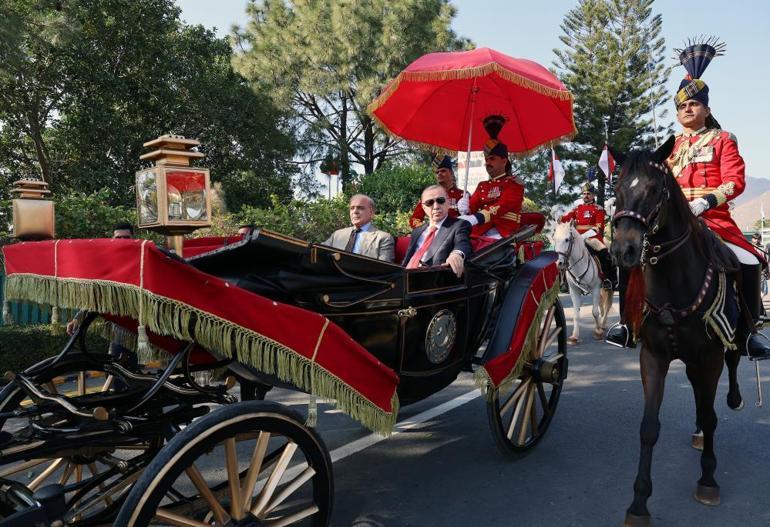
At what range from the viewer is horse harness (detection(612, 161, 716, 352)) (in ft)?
9.96

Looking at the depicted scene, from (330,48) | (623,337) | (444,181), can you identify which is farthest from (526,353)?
(330,48)

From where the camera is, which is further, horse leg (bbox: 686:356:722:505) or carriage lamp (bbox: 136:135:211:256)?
horse leg (bbox: 686:356:722:505)

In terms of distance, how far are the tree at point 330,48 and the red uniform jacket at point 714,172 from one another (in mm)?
18700

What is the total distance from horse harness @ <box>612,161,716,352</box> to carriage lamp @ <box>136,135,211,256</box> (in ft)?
7.18

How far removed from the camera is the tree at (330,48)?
76.2 feet

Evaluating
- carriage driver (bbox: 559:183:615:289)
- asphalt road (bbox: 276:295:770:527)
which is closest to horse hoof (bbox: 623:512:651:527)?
asphalt road (bbox: 276:295:770:527)

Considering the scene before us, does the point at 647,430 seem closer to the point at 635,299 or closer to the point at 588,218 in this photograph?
the point at 635,299

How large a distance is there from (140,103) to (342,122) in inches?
453

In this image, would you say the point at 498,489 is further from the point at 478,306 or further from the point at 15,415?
the point at 15,415

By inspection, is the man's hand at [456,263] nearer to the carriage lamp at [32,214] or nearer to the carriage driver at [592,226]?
the carriage lamp at [32,214]

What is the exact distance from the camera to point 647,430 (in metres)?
3.20

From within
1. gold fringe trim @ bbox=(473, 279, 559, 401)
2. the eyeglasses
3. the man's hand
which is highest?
the eyeglasses

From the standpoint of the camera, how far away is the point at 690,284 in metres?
3.29

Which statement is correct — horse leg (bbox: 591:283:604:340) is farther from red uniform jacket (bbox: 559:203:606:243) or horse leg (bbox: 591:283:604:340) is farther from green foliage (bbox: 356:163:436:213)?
green foliage (bbox: 356:163:436:213)
